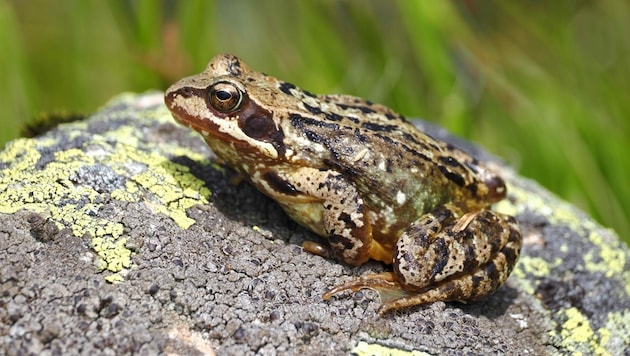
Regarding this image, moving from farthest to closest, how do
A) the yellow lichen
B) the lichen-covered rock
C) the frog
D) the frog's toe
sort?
the frog < the frog's toe < the yellow lichen < the lichen-covered rock

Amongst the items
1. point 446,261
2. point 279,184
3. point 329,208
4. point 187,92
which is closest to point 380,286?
point 446,261

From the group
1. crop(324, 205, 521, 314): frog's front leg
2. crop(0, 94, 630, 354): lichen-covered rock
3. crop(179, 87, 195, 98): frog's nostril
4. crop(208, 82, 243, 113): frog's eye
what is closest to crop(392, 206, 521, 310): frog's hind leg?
crop(324, 205, 521, 314): frog's front leg

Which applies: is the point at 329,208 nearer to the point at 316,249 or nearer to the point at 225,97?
the point at 316,249

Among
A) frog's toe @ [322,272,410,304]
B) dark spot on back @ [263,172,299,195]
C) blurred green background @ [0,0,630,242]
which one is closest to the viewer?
frog's toe @ [322,272,410,304]

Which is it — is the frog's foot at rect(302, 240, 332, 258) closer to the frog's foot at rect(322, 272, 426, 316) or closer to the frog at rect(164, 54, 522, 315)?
the frog at rect(164, 54, 522, 315)

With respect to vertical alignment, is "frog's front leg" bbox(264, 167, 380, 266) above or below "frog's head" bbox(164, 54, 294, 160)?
below

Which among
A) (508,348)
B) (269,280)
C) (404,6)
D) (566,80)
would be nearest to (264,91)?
(269,280)
